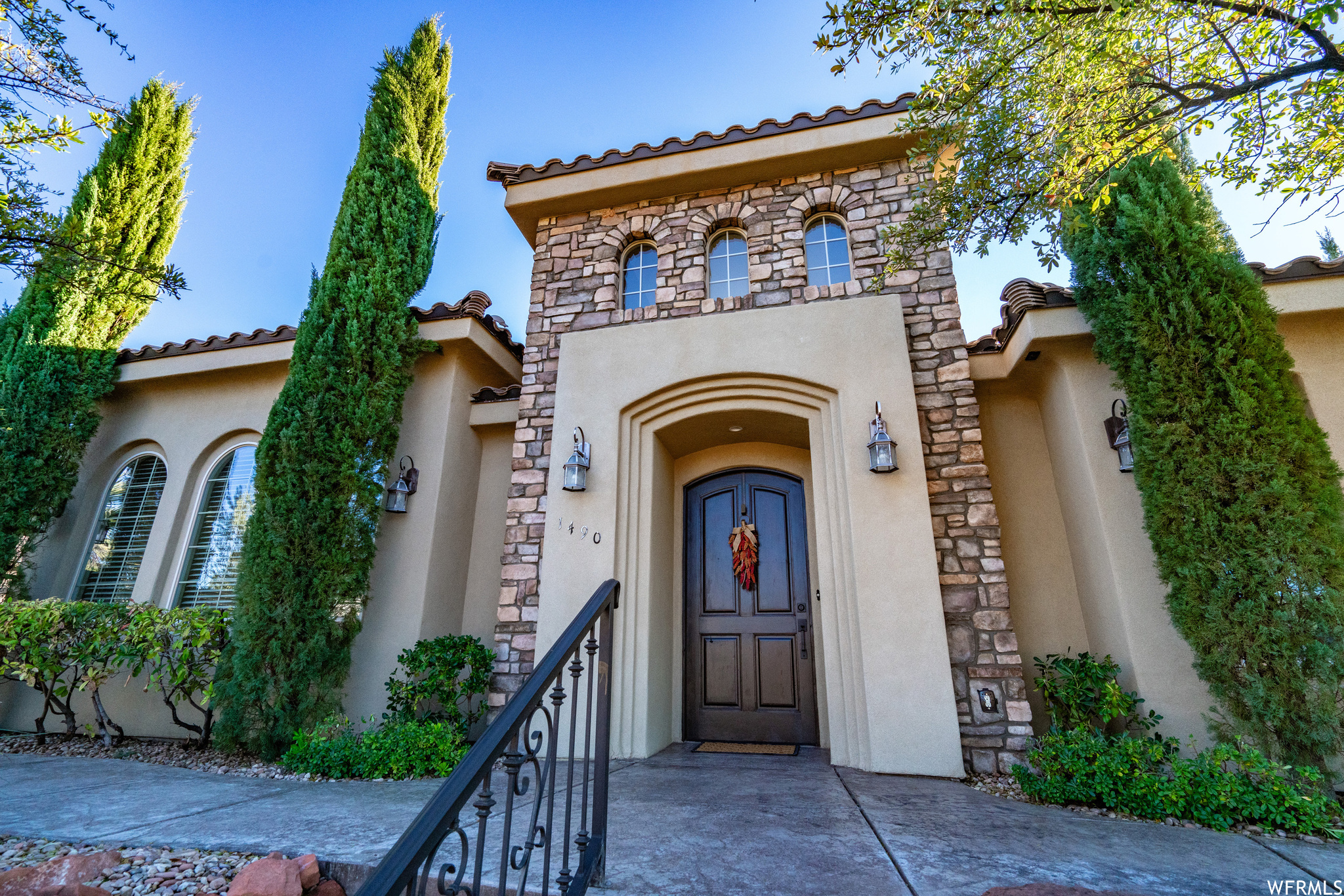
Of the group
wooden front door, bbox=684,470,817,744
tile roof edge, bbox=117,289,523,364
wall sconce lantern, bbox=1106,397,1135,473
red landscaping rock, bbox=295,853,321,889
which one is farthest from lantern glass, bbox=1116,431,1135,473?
tile roof edge, bbox=117,289,523,364

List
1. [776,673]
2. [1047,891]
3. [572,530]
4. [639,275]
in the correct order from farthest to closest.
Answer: [639,275] < [776,673] < [572,530] < [1047,891]

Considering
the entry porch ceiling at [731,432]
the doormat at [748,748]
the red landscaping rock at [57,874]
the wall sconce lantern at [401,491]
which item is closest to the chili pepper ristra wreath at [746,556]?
the entry porch ceiling at [731,432]

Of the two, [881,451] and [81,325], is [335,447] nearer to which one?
[81,325]

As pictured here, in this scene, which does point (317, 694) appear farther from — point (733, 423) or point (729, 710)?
point (733, 423)

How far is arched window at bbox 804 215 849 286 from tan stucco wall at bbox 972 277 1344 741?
150 centimetres

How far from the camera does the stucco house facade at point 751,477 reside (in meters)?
4.39

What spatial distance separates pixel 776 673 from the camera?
530cm

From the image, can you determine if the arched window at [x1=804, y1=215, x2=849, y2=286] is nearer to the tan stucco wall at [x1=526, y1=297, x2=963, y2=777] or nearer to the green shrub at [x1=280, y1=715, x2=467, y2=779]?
the tan stucco wall at [x1=526, y1=297, x2=963, y2=777]

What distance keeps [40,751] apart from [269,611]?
8.78 feet

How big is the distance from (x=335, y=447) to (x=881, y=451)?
4655 mm

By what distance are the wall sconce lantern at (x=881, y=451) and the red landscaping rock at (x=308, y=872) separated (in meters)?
4.02

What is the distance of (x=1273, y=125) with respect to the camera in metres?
3.66

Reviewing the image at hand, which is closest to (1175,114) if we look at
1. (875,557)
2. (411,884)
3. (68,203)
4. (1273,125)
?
(1273,125)

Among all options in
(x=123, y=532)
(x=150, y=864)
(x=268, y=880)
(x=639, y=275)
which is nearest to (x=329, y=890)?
(x=268, y=880)
